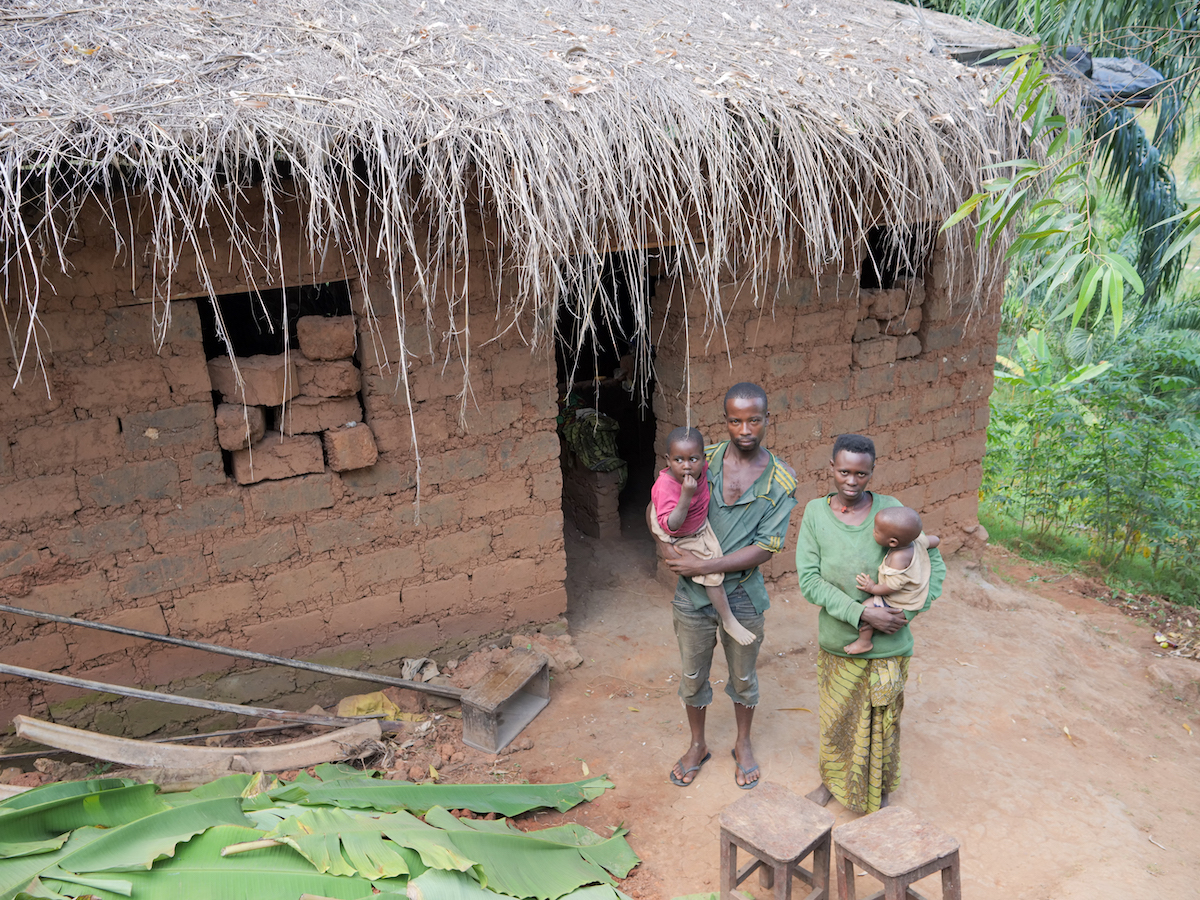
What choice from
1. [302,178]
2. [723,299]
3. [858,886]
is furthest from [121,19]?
[858,886]

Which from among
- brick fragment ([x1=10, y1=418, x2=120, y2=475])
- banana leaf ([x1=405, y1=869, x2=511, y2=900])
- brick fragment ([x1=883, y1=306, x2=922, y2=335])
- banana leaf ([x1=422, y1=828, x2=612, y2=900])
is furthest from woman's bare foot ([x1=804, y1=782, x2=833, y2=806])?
brick fragment ([x1=10, y1=418, x2=120, y2=475])

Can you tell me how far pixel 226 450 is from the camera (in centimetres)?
376

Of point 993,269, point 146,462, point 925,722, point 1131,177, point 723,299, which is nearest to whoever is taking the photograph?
point 146,462

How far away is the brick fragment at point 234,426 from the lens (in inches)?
142

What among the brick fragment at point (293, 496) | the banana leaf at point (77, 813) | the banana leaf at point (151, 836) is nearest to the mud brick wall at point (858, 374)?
the brick fragment at point (293, 496)

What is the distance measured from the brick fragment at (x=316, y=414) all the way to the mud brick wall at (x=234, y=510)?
5 centimetres

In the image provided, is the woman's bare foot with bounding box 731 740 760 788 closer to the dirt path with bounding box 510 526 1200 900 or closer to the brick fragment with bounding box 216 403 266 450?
the dirt path with bounding box 510 526 1200 900

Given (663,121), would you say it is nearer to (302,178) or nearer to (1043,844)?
(302,178)

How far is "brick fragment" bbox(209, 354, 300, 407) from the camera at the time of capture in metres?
3.64

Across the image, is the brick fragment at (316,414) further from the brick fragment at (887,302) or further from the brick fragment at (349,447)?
the brick fragment at (887,302)

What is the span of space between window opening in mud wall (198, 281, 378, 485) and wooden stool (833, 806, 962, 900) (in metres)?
2.57

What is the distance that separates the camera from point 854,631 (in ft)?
10.2

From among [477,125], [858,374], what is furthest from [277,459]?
[858,374]

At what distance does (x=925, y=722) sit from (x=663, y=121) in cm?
314
